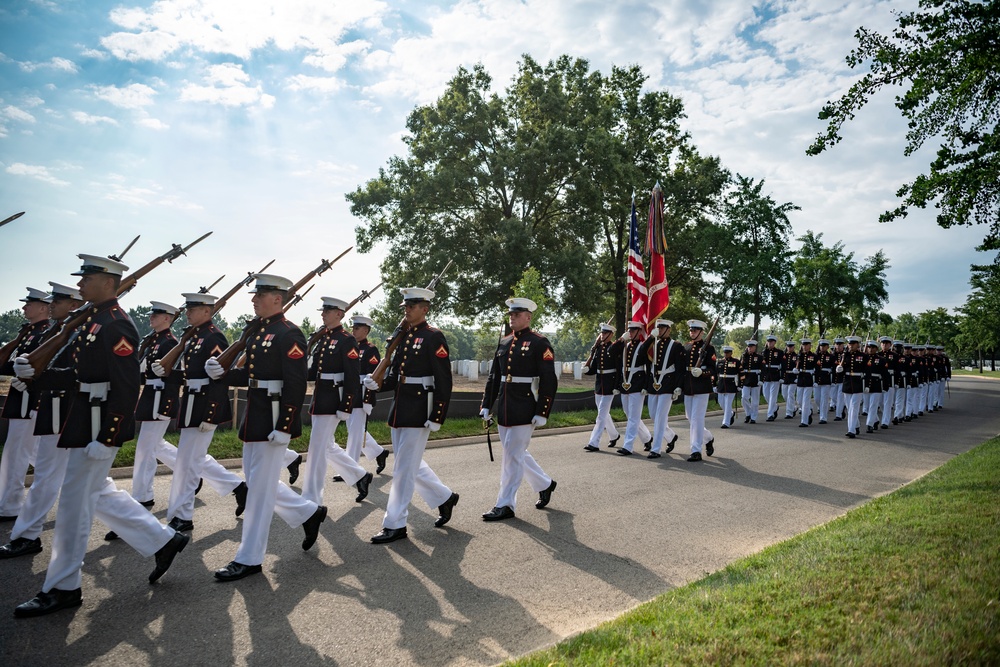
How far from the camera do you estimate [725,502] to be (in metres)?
7.40

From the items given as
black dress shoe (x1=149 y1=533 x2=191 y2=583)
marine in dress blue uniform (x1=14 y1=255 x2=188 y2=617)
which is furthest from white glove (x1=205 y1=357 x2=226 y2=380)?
black dress shoe (x1=149 y1=533 x2=191 y2=583)

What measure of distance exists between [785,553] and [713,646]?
2.01 m

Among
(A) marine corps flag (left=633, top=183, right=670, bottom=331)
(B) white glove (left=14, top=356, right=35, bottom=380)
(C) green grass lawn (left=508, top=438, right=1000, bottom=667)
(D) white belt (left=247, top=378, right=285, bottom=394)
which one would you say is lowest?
(C) green grass lawn (left=508, top=438, right=1000, bottom=667)

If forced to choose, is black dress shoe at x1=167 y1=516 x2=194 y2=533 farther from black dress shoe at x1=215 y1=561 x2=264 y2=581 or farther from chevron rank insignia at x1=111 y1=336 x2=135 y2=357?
chevron rank insignia at x1=111 y1=336 x2=135 y2=357

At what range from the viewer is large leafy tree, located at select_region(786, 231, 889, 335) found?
35.6m

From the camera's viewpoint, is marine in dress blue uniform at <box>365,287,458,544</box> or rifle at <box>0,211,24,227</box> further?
marine in dress blue uniform at <box>365,287,458,544</box>

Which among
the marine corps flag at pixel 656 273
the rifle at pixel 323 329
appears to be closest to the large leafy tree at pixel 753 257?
the marine corps flag at pixel 656 273

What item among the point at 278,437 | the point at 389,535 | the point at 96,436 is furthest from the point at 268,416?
the point at 389,535

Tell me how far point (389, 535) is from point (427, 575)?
37.5 inches

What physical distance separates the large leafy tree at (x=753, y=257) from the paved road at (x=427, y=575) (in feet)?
75.7

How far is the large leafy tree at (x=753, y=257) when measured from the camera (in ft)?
99.9

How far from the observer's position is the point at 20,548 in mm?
5012

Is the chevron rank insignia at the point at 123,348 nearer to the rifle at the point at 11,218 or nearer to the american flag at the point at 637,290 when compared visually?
the rifle at the point at 11,218

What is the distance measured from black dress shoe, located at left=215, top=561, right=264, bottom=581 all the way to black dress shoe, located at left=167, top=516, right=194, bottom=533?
1.33 metres
